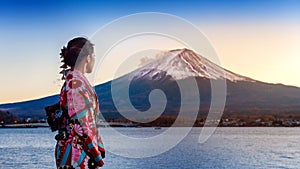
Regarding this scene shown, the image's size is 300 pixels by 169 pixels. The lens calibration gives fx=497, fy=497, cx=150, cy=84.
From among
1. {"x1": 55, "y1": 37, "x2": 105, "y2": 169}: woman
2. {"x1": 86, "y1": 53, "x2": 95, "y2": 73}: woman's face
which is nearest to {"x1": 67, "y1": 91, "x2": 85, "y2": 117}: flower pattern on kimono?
{"x1": 55, "y1": 37, "x2": 105, "y2": 169}: woman

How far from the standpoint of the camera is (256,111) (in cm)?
7856

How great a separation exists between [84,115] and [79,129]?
0.06m

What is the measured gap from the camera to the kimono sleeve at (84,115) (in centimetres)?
193

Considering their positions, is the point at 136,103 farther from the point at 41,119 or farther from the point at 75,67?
the point at 75,67

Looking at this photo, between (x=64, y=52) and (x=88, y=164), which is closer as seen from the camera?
(x=88, y=164)

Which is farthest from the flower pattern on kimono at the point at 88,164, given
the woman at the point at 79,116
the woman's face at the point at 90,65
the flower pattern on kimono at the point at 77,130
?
the woman's face at the point at 90,65

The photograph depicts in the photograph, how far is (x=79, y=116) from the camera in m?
1.96

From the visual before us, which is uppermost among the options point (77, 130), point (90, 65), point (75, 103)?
point (90, 65)

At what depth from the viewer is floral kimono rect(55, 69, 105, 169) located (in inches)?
76.4

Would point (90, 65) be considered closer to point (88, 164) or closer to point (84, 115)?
point (84, 115)

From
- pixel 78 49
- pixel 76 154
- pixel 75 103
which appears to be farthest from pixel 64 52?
pixel 76 154

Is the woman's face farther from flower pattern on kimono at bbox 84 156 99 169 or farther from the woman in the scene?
flower pattern on kimono at bbox 84 156 99 169

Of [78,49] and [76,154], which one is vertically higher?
[78,49]

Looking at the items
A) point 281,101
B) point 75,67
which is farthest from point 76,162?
point 281,101
